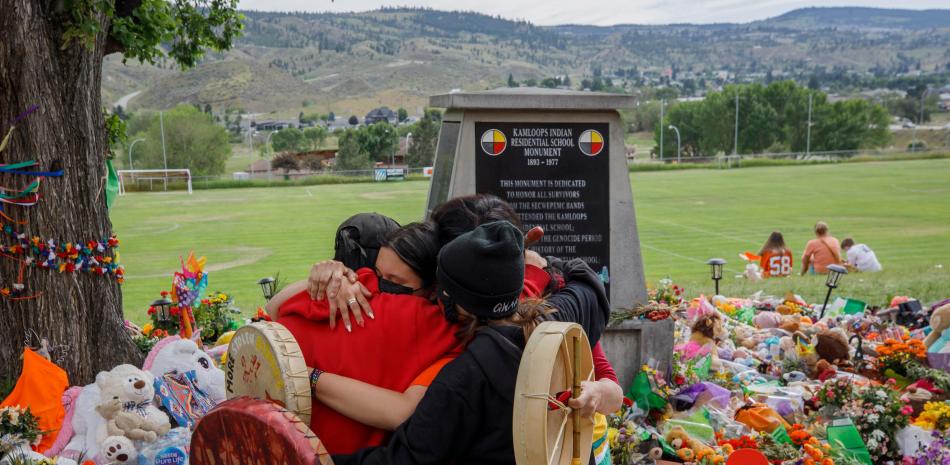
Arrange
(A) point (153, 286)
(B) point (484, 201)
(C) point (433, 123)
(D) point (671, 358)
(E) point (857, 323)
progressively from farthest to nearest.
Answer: (C) point (433, 123) < (A) point (153, 286) < (E) point (857, 323) < (D) point (671, 358) < (B) point (484, 201)

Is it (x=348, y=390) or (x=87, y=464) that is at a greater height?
(x=348, y=390)

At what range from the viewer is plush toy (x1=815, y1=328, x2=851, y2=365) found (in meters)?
7.97

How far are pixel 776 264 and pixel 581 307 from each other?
1520cm

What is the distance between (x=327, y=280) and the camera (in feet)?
9.13

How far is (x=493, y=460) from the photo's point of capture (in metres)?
2.54

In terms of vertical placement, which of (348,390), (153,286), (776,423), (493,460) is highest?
(348,390)

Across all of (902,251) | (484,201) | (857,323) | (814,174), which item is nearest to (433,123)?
(814,174)

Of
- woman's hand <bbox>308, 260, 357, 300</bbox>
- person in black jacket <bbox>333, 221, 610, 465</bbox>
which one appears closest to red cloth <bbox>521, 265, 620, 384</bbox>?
person in black jacket <bbox>333, 221, 610, 465</bbox>

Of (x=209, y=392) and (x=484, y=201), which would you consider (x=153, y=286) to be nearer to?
(x=209, y=392)

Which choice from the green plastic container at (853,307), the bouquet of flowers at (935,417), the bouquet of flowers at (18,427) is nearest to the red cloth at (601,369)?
the bouquet of flowers at (18,427)

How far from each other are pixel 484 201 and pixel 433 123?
91872 mm

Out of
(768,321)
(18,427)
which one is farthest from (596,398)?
(768,321)

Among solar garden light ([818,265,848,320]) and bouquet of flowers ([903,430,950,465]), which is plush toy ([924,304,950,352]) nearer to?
solar garden light ([818,265,848,320])

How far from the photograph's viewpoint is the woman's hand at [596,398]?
2.62 metres
